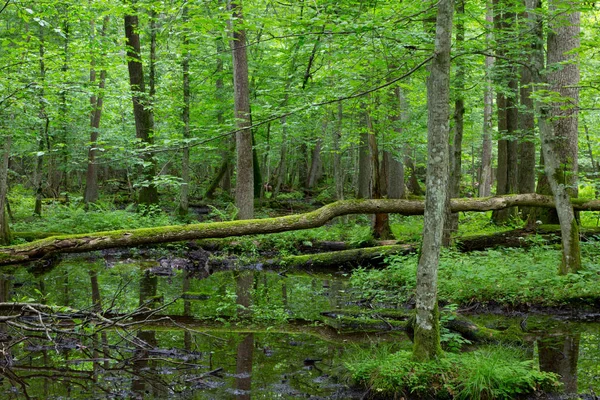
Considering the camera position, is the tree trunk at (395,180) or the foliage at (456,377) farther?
the tree trunk at (395,180)

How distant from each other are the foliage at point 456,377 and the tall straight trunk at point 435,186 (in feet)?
0.70

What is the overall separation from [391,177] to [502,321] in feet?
38.4

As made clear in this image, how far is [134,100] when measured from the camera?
61.8 feet

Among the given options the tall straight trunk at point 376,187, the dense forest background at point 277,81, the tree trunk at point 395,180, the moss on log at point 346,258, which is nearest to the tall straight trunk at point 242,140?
the dense forest background at point 277,81

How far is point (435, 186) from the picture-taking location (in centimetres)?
531

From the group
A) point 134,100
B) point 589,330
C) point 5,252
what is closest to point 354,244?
point 589,330

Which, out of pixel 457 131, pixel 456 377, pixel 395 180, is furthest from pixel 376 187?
pixel 456 377

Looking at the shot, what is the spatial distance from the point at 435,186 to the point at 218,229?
21.6ft

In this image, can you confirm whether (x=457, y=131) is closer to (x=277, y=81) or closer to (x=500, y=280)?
(x=500, y=280)

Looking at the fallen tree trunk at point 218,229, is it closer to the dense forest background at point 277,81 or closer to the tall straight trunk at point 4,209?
the dense forest background at point 277,81

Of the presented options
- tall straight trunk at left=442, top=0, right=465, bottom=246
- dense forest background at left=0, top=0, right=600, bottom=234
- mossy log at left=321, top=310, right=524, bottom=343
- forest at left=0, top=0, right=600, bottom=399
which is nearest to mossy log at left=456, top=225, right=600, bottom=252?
forest at left=0, top=0, right=600, bottom=399

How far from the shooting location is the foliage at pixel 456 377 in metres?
5.01

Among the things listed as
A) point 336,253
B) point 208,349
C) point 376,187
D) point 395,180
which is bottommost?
point 208,349

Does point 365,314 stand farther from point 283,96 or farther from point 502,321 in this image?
point 283,96
